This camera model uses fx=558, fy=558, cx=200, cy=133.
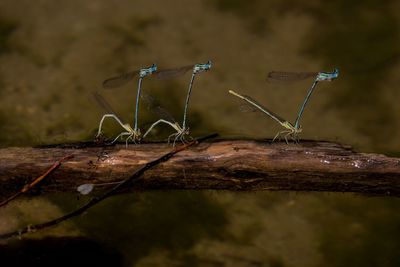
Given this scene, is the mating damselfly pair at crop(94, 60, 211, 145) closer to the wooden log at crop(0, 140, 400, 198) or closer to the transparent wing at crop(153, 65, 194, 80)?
the transparent wing at crop(153, 65, 194, 80)

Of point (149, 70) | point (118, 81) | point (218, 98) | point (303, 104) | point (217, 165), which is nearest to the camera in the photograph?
point (217, 165)

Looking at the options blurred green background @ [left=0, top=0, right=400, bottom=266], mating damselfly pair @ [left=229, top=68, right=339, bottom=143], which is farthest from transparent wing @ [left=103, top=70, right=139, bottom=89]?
mating damselfly pair @ [left=229, top=68, right=339, bottom=143]

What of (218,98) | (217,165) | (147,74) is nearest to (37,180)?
(217,165)

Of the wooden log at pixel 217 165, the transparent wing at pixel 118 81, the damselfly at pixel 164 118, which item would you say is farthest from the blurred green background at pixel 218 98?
the wooden log at pixel 217 165

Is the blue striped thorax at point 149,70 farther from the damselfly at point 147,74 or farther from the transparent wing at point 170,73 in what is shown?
the transparent wing at point 170,73

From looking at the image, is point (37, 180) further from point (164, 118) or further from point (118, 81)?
point (118, 81)
